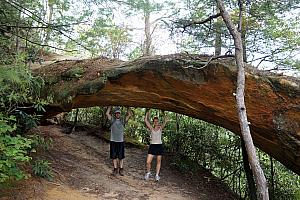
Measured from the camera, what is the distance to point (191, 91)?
25.4 ft

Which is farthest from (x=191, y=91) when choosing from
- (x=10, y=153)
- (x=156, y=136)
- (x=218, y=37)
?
(x=10, y=153)

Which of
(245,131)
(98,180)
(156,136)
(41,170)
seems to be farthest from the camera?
(156,136)

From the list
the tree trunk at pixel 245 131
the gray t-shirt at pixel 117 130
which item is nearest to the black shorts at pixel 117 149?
the gray t-shirt at pixel 117 130

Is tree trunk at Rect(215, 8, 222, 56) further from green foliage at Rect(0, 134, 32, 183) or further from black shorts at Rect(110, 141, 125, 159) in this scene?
green foliage at Rect(0, 134, 32, 183)

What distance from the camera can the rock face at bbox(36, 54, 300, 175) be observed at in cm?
684

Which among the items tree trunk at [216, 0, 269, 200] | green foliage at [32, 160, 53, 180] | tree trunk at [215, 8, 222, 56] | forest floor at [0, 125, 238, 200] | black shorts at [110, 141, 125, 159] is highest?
tree trunk at [215, 8, 222, 56]

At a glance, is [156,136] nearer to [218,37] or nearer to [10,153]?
[218,37]

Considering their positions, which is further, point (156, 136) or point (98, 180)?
point (156, 136)

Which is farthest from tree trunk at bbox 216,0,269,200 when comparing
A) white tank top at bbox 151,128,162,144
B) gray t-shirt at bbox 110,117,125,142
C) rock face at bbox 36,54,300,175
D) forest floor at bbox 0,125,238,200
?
gray t-shirt at bbox 110,117,125,142

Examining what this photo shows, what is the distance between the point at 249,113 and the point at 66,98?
14.5ft

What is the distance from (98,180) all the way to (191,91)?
3317 mm

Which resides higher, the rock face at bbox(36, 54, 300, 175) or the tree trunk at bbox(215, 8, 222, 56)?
the tree trunk at bbox(215, 8, 222, 56)

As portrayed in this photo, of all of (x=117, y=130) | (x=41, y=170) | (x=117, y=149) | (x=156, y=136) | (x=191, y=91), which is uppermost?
(x=191, y=91)

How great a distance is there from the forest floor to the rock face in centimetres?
174
